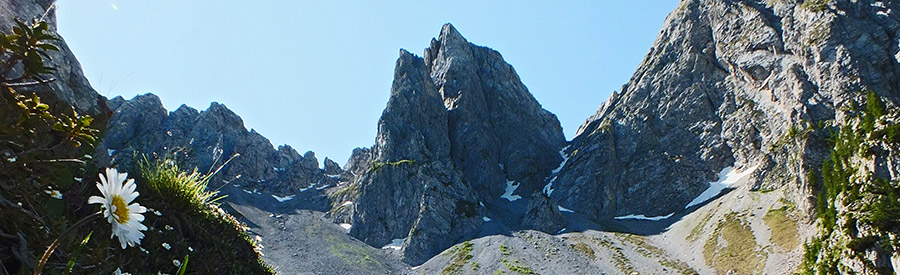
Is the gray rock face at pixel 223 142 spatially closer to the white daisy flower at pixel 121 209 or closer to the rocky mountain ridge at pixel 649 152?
the rocky mountain ridge at pixel 649 152

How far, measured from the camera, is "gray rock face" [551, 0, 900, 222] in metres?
101

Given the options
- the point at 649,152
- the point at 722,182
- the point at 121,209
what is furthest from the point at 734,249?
the point at 121,209

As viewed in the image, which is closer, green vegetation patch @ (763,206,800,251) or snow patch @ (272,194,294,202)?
green vegetation patch @ (763,206,800,251)

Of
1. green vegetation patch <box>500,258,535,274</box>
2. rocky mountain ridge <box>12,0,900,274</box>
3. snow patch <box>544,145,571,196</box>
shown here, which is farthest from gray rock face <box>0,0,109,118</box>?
snow patch <box>544,145,571,196</box>

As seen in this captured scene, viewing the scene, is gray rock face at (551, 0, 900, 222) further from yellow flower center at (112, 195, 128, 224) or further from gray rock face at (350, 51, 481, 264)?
yellow flower center at (112, 195, 128, 224)

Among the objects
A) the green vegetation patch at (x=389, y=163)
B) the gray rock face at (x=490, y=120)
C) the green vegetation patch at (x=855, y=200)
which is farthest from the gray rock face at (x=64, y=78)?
the gray rock face at (x=490, y=120)

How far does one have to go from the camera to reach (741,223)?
316 ft

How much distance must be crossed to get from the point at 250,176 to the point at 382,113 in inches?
1761

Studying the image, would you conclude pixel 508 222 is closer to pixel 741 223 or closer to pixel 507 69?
pixel 741 223

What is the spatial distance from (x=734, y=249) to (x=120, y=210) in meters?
102

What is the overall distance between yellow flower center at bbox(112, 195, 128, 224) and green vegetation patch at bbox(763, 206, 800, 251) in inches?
3765

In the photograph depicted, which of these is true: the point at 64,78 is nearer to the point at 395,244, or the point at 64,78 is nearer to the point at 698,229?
the point at 698,229

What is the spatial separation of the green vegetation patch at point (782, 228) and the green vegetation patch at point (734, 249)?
10.4 ft

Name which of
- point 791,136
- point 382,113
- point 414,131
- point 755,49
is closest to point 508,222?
point 414,131
